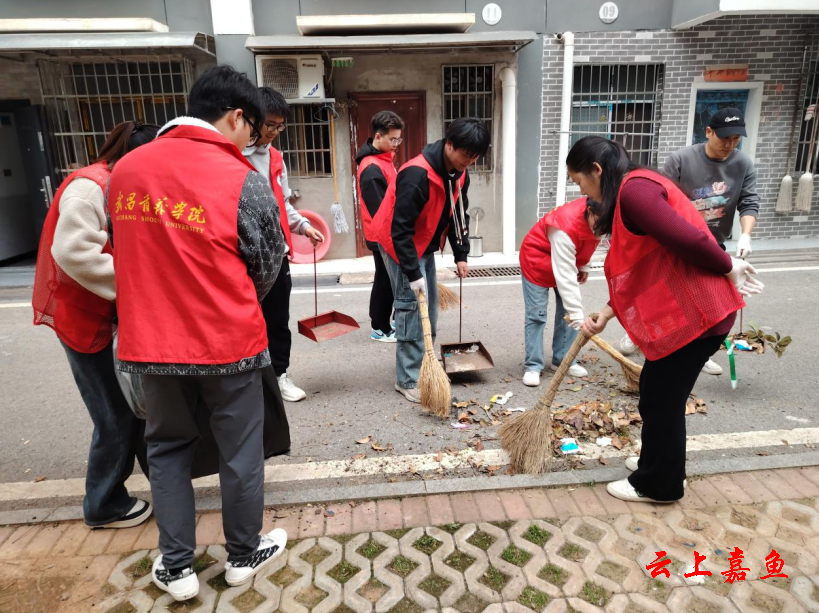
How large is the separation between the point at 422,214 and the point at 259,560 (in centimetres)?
218

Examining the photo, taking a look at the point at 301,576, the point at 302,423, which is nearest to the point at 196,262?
the point at 301,576

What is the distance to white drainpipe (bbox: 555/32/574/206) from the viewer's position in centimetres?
837

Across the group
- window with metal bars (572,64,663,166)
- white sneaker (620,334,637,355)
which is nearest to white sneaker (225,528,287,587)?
white sneaker (620,334,637,355)

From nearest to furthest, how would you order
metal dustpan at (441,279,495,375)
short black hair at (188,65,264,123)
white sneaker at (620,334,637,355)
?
short black hair at (188,65,264,123)
metal dustpan at (441,279,495,375)
white sneaker at (620,334,637,355)

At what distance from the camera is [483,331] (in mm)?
5445

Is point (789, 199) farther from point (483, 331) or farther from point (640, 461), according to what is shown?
point (640, 461)

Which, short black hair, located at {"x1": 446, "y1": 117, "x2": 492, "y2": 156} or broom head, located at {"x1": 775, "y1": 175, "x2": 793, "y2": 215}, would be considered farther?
broom head, located at {"x1": 775, "y1": 175, "x2": 793, "y2": 215}

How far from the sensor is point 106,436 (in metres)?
2.47

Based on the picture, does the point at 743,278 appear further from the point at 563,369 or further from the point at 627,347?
the point at 627,347

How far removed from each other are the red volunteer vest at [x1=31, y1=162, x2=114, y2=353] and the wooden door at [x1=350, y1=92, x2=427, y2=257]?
692cm

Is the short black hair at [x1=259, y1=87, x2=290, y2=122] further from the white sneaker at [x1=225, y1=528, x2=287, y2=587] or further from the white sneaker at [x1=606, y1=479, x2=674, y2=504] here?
the white sneaker at [x1=606, y1=479, x2=674, y2=504]

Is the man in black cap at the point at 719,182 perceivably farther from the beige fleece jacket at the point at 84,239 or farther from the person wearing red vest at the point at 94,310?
the beige fleece jacket at the point at 84,239

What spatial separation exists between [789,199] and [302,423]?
8830 mm

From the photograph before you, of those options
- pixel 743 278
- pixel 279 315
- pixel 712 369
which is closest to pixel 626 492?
pixel 743 278
